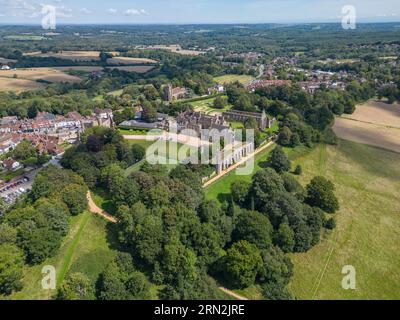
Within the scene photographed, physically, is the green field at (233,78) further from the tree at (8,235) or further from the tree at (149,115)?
the tree at (8,235)

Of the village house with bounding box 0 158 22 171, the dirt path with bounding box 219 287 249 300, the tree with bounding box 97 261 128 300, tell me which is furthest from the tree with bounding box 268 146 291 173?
the village house with bounding box 0 158 22 171

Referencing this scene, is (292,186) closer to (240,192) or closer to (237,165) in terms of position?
(240,192)

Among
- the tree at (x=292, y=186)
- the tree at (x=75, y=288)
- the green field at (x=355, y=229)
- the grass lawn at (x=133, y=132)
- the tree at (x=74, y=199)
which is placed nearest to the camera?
the tree at (x=75, y=288)

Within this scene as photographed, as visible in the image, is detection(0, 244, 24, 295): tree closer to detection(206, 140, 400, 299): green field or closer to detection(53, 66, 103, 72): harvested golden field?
detection(206, 140, 400, 299): green field

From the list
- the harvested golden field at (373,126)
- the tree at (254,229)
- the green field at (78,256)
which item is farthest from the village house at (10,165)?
the harvested golden field at (373,126)

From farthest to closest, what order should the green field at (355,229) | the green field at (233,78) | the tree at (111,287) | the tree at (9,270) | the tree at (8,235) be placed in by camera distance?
the green field at (233,78) < the green field at (355,229) < the tree at (8,235) < the tree at (111,287) < the tree at (9,270)

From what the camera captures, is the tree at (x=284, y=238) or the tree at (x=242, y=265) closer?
the tree at (x=242, y=265)

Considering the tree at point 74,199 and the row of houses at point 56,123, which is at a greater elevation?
the row of houses at point 56,123

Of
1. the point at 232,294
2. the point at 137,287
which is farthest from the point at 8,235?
the point at 232,294
